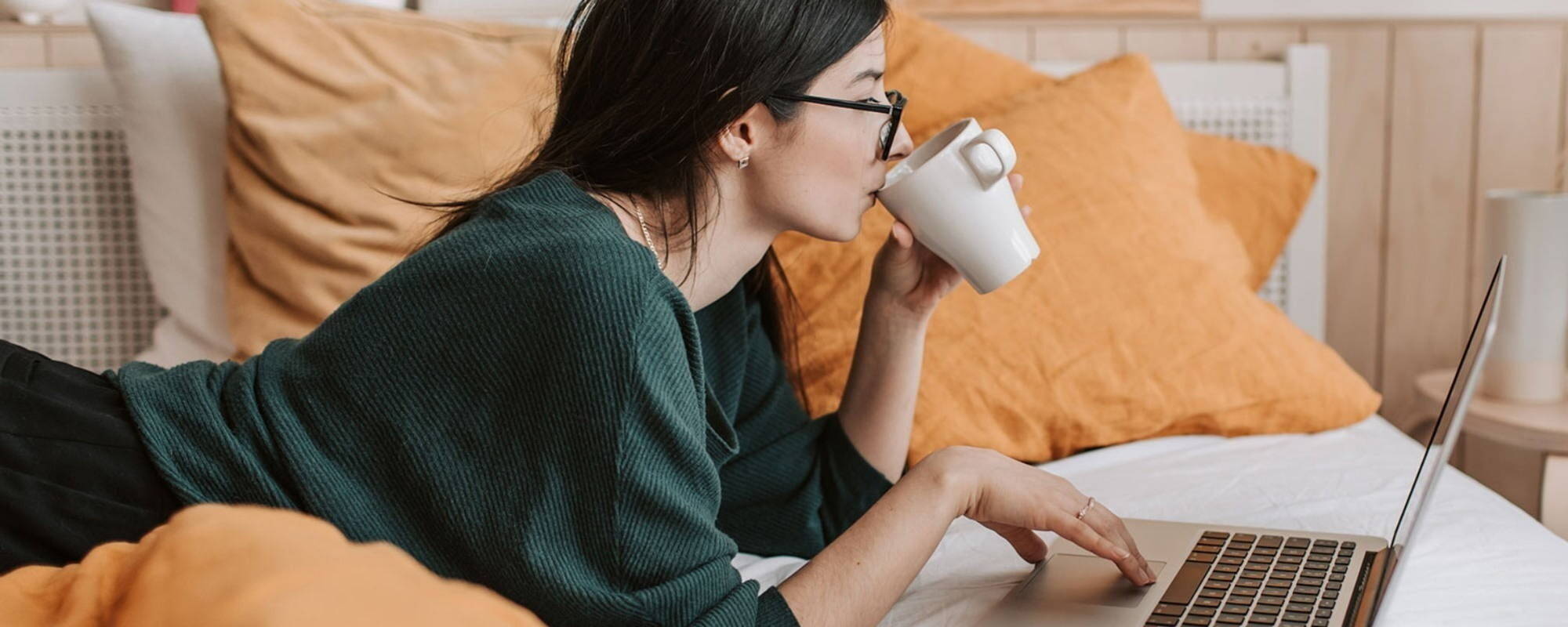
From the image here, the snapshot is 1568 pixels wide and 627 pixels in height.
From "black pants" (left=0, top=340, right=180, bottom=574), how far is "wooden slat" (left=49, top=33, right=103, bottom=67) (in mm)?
904

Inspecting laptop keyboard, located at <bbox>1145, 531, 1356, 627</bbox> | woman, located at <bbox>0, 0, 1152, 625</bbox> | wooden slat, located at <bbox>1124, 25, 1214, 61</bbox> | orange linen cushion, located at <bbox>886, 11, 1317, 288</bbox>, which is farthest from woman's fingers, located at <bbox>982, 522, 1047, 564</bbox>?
wooden slat, located at <bbox>1124, 25, 1214, 61</bbox>

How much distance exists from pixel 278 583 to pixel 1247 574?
2.16ft

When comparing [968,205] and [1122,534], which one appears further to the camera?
[968,205]

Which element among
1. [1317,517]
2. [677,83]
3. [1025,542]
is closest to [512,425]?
[677,83]

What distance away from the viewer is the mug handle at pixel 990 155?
1.01 meters

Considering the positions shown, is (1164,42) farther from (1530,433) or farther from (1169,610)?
(1169,610)

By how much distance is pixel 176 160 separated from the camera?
1.54 meters

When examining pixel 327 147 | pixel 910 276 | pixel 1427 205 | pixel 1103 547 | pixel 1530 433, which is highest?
pixel 327 147

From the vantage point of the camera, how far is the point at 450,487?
81 cm

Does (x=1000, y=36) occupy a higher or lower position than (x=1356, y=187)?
higher

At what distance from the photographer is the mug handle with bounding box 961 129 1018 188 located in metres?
1.01

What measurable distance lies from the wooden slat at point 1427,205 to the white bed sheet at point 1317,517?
0.53 m

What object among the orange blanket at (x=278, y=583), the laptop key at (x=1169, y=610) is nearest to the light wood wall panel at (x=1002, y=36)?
the laptop key at (x=1169, y=610)

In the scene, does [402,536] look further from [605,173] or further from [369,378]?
[605,173]
